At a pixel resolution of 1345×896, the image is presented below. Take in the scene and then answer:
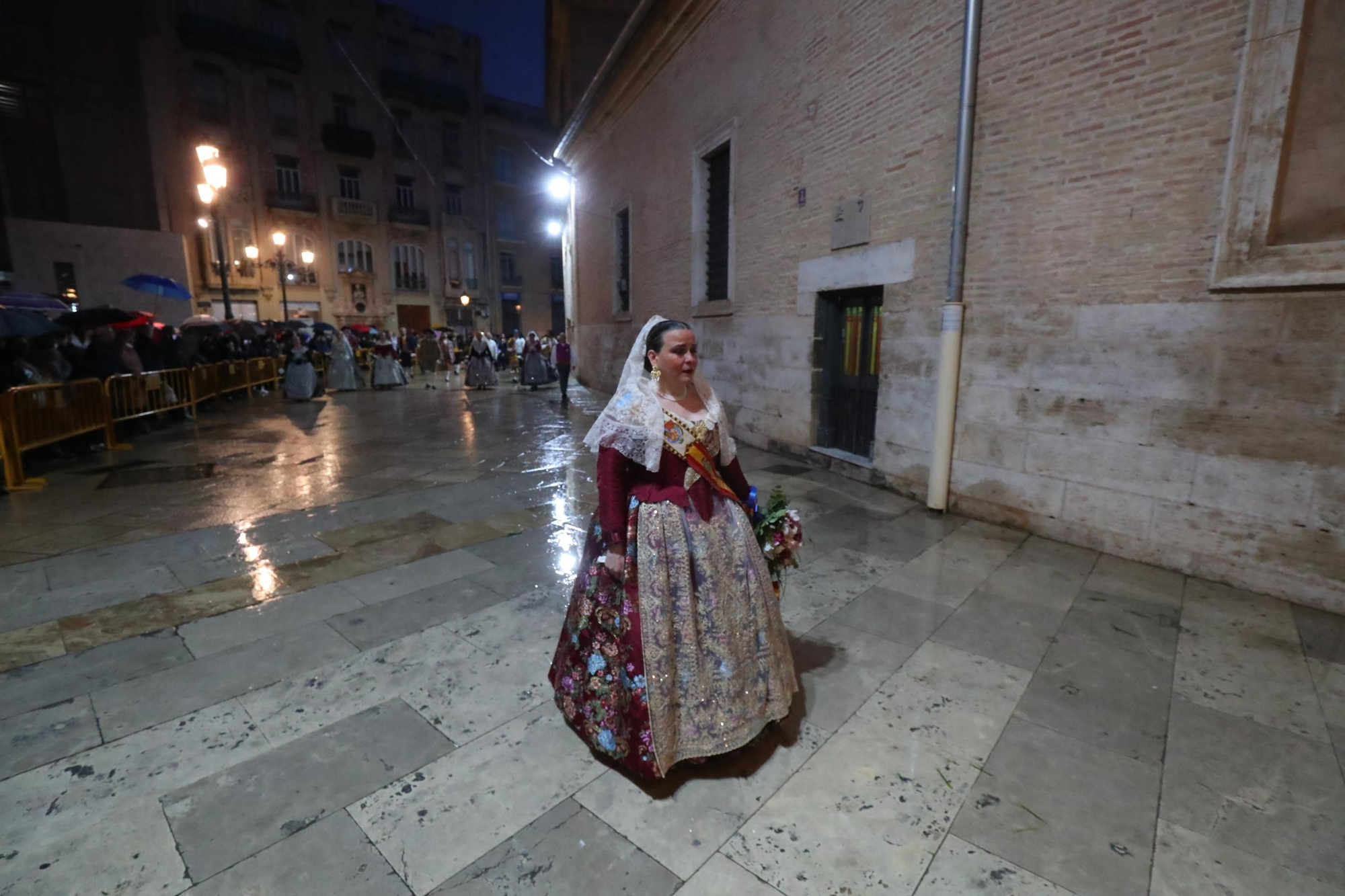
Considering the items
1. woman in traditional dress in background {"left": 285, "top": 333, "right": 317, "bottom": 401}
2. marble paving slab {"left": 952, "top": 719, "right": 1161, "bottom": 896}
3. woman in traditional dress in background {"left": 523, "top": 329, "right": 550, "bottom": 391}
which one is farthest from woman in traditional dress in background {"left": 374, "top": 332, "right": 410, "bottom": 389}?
marble paving slab {"left": 952, "top": 719, "right": 1161, "bottom": 896}

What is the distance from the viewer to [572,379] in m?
21.0

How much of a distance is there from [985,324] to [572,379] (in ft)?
55.0

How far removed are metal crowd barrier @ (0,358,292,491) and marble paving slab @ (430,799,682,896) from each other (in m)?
7.55

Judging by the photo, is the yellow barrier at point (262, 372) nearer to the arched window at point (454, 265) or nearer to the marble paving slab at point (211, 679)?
the marble paving slab at point (211, 679)

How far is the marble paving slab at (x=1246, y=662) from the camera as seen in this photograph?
2.90 meters

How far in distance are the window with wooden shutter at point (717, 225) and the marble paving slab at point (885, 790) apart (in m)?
7.77

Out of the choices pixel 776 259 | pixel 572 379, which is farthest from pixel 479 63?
pixel 776 259

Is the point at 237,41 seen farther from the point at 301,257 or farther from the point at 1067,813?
the point at 1067,813

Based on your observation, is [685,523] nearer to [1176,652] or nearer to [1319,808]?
[1319,808]

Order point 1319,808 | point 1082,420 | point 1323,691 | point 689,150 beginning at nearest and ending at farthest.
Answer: point 1319,808
point 1323,691
point 1082,420
point 689,150

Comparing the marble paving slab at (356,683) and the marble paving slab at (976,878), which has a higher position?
the marble paving slab at (356,683)

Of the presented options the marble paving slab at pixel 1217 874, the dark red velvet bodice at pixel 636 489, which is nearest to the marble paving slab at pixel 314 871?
the dark red velvet bodice at pixel 636 489

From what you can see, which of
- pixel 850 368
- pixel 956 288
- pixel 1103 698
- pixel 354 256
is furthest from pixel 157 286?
pixel 354 256

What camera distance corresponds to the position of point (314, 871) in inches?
77.9
